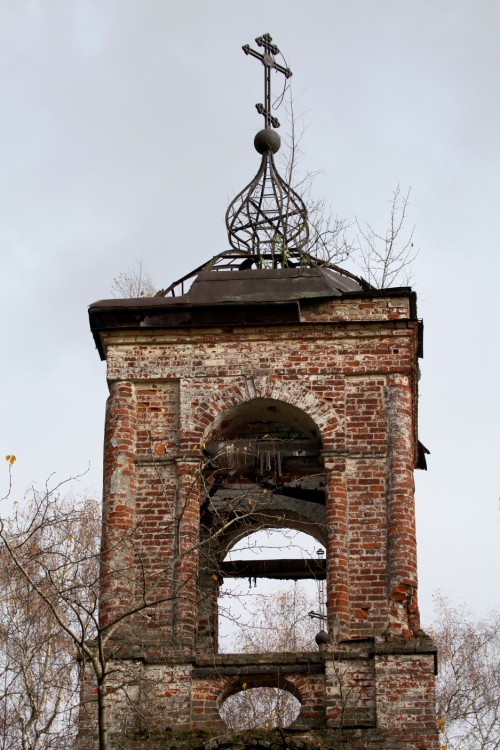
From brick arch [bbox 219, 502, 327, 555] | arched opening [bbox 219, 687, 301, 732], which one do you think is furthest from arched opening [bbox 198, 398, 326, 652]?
arched opening [bbox 219, 687, 301, 732]

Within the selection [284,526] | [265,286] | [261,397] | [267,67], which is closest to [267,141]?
[267,67]

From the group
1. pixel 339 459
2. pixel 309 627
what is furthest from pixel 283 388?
pixel 309 627

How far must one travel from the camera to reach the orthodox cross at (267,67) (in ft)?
52.7

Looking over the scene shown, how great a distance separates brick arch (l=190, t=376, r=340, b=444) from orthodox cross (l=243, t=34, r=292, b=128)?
375cm

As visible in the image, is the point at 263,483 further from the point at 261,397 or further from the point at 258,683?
the point at 258,683

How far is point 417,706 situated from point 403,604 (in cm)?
92

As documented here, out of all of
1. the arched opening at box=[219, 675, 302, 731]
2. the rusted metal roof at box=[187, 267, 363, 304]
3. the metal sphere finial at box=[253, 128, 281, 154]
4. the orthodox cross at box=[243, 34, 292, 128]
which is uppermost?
the orthodox cross at box=[243, 34, 292, 128]

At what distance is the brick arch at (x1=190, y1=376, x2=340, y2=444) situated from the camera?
43.5 feet

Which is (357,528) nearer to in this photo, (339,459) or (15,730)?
(339,459)

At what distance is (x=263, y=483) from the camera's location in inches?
543

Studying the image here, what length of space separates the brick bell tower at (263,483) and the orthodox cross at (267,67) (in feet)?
6.03

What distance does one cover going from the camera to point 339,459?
42.7ft

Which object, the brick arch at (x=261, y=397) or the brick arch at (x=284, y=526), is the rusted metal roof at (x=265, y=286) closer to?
the brick arch at (x=261, y=397)

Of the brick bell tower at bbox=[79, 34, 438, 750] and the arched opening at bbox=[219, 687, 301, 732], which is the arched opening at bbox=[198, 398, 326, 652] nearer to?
the brick bell tower at bbox=[79, 34, 438, 750]
